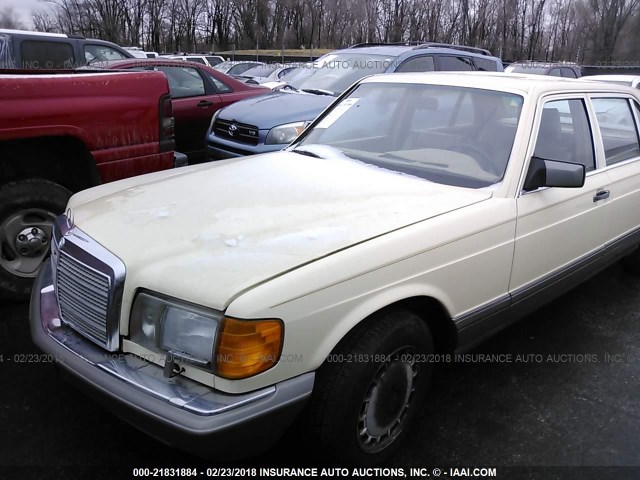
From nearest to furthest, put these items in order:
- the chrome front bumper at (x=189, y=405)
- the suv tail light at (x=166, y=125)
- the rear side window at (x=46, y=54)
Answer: the chrome front bumper at (x=189, y=405) < the suv tail light at (x=166, y=125) < the rear side window at (x=46, y=54)

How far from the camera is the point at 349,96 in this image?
402 cm

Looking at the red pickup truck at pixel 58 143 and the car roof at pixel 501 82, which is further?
the red pickup truck at pixel 58 143

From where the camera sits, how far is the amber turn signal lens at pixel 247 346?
6.30 ft

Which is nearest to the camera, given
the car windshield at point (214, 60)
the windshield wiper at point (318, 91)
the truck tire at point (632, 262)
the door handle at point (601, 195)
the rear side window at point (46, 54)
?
the door handle at point (601, 195)

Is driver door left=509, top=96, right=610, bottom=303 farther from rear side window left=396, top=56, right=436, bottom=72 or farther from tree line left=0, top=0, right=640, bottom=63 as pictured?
tree line left=0, top=0, right=640, bottom=63

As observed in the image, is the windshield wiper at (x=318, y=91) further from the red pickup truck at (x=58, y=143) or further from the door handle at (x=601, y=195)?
the door handle at (x=601, y=195)

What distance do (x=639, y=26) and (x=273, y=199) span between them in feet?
192

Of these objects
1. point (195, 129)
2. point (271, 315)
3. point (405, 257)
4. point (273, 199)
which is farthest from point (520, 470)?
point (195, 129)

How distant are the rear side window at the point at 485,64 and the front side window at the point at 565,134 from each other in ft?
17.8

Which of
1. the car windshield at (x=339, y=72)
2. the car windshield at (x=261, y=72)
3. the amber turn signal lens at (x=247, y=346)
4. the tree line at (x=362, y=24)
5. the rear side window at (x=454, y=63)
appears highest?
the tree line at (x=362, y=24)

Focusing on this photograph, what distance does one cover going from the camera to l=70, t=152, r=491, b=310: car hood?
6.71 feet

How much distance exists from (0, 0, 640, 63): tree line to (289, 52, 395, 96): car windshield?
45.9 metres

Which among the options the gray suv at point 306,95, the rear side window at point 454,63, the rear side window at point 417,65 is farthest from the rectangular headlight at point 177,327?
the rear side window at point 454,63

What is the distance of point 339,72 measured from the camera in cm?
755
